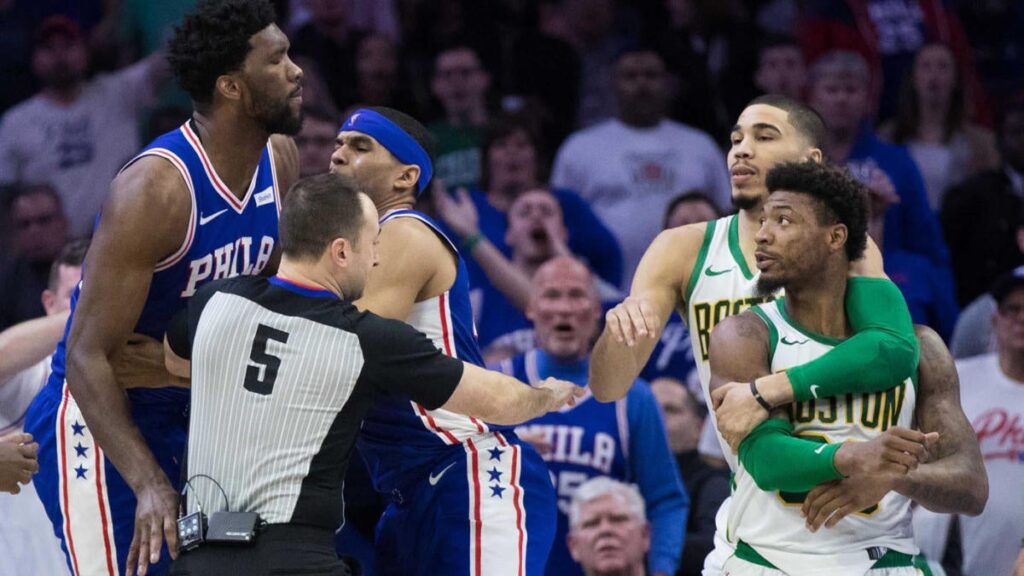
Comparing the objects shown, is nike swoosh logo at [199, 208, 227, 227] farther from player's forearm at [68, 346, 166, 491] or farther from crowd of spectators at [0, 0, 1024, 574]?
crowd of spectators at [0, 0, 1024, 574]

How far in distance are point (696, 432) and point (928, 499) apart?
311 centimetres

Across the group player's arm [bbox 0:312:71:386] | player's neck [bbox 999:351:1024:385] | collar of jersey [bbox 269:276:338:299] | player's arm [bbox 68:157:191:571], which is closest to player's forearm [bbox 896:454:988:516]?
collar of jersey [bbox 269:276:338:299]

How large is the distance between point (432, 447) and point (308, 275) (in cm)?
99

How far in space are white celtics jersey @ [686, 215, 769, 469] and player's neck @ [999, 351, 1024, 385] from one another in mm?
2941

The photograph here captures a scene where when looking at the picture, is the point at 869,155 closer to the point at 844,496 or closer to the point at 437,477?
the point at 437,477

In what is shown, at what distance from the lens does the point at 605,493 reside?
689cm

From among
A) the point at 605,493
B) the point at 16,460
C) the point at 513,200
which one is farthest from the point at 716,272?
the point at 513,200

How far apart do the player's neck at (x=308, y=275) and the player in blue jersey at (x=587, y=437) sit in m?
2.58

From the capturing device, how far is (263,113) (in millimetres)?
5266

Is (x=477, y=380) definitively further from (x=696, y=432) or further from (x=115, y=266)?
(x=696, y=432)

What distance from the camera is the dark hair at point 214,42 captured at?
525 cm

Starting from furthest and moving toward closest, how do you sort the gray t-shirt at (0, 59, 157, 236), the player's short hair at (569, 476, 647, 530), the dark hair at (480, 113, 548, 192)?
1. the gray t-shirt at (0, 59, 157, 236)
2. the dark hair at (480, 113, 548, 192)
3. the player's short hair at (569, 476, 647, 530)

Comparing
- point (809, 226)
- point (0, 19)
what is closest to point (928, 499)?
point (809, 226)

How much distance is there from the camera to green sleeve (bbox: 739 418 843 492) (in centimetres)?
464
